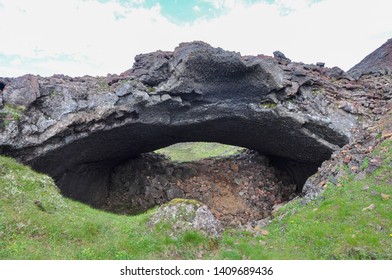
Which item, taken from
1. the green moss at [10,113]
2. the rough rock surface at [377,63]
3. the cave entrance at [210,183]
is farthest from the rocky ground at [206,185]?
the green moss at [10,113]

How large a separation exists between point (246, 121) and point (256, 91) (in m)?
1.95

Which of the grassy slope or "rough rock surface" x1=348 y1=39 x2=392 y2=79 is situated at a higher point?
"rough rock surface" x1=348 y1=39 x2=392 y2=79

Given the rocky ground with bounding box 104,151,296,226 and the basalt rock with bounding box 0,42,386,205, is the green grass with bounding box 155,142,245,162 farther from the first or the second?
the basalt rock with bounding box 0,42,386,205

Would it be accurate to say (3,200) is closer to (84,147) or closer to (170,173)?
(84,147)

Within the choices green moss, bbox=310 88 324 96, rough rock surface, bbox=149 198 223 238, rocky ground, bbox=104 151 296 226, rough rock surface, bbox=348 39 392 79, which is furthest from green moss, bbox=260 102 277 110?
rough rock surface, bbox=149 198 223 238

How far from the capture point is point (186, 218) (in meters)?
11.2

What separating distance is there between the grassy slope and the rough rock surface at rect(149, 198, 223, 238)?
29cm

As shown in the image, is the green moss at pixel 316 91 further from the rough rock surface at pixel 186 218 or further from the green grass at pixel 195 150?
the green grass at pixel 195 150

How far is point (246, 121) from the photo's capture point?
62.3 feet

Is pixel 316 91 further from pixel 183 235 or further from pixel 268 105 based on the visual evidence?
pixel 183 235

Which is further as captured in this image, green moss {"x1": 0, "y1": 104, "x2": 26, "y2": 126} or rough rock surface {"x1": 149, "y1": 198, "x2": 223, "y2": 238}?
green moss {"x1": 0, "y1": 104, "x2": 26, "y2": 126}

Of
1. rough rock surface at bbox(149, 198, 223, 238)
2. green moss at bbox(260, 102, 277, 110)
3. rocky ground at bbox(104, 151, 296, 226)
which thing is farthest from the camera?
rocky ground at bbox(104, 151, 296, 226)

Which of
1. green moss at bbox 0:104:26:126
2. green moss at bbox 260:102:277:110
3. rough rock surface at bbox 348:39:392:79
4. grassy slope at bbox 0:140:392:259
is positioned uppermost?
green moss at bbox 0:104:26:126

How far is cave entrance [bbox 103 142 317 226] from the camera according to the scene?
22922 mm
